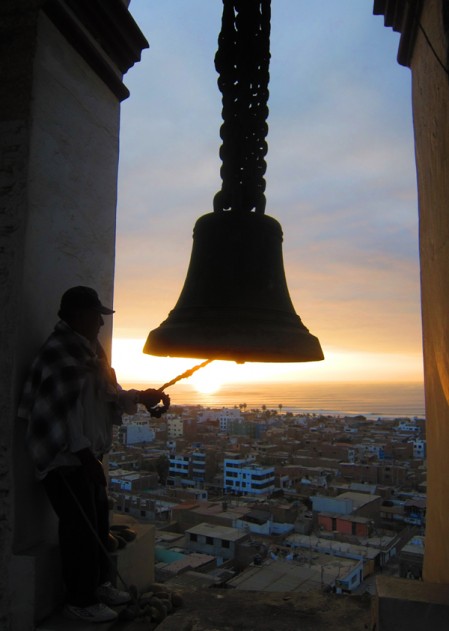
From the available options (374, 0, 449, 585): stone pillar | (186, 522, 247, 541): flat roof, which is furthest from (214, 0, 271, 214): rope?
(186, 522, 247, 541): flat roof

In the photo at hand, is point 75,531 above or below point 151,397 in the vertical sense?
below

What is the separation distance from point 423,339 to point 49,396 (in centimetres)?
122

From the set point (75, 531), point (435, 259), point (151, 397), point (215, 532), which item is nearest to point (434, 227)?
point (435, 259)

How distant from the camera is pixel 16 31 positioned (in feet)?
5.61

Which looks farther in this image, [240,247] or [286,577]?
[286,577]

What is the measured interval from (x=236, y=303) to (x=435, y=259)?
65 cm

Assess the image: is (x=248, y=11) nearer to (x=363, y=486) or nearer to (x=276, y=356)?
(x=276, y=356)

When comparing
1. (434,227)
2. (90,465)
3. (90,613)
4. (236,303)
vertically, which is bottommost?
(90,613)

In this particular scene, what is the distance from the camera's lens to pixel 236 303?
5.08 feet

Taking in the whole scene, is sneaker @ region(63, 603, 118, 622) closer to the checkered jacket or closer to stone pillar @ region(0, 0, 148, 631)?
stone pillar @ region(0, 0, 148, 631)

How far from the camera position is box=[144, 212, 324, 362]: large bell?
1473 mm

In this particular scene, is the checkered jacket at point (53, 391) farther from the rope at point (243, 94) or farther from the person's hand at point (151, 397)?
the rope at point (243, 94)

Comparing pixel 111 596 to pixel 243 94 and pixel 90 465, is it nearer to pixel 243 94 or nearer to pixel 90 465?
pixel 90 465

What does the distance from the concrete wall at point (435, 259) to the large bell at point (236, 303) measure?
0.40 meters
